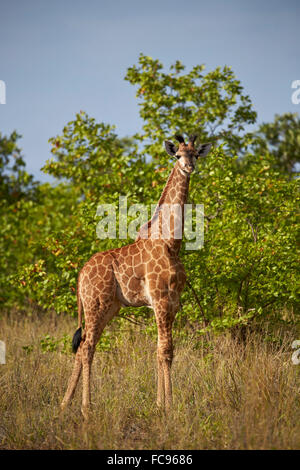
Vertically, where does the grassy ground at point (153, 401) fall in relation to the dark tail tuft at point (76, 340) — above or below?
below

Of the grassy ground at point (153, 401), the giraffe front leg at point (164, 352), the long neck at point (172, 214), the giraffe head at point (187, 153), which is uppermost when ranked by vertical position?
the giraffe head at point (187, 153)

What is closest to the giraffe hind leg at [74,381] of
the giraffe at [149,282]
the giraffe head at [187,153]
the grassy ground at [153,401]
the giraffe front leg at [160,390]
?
the giraffe at [149,282]

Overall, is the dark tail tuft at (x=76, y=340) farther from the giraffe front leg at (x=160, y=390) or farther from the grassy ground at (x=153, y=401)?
the giraffe front leg at (x=160, y=390)

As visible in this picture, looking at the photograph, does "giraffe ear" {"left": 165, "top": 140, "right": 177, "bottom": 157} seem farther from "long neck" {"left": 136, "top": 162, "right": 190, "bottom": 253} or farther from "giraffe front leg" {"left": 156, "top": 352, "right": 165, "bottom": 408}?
"giraffe front leg" {"left": 156, "top": 352, "right": 165, "bottom": 408}

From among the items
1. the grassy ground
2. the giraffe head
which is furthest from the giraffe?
the grassy ground

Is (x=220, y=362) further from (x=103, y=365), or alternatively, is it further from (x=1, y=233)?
(x=1, y=233)

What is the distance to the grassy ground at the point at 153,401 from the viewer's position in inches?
182

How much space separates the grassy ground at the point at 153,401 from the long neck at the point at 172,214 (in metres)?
1.74

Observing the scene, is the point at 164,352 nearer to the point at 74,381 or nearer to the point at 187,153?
the point at 74,381

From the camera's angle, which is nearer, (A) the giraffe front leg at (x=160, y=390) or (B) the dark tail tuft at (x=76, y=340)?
(A) the giraffe front leg at (x=160, y=390)

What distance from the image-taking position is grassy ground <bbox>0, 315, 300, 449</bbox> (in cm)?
461

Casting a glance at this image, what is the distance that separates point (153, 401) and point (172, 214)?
2.32 meters

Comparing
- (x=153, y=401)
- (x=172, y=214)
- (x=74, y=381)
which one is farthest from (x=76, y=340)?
(x=172, y=214)

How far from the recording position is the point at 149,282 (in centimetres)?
548
